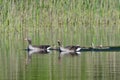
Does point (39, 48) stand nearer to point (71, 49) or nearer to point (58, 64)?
point (71, 49)

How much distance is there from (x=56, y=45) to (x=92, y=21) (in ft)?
35.5

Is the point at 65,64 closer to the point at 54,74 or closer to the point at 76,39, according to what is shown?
the point at 54,74

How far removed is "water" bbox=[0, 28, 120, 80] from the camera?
65.2 feet

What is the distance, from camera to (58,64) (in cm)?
2252

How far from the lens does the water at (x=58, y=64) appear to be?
19.9 meters

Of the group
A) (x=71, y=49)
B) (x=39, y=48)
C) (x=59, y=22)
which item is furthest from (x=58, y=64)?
(x=59, y=22)

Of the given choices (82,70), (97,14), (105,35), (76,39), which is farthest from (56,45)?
(97,14)

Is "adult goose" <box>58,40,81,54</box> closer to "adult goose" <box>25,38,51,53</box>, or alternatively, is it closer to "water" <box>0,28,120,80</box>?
"water" <box>0,28,120,80</box>

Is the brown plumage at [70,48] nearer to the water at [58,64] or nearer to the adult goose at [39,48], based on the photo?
the water at [58,64]

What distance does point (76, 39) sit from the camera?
31719 millimetres

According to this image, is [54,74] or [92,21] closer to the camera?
[54,74]

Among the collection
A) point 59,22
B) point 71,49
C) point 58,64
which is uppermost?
point 59,22

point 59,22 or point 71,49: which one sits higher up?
point 59,22

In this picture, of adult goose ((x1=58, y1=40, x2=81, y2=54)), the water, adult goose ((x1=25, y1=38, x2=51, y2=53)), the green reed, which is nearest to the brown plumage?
adult goose ((x1=58, y1=40, x2=81, y2=54))
